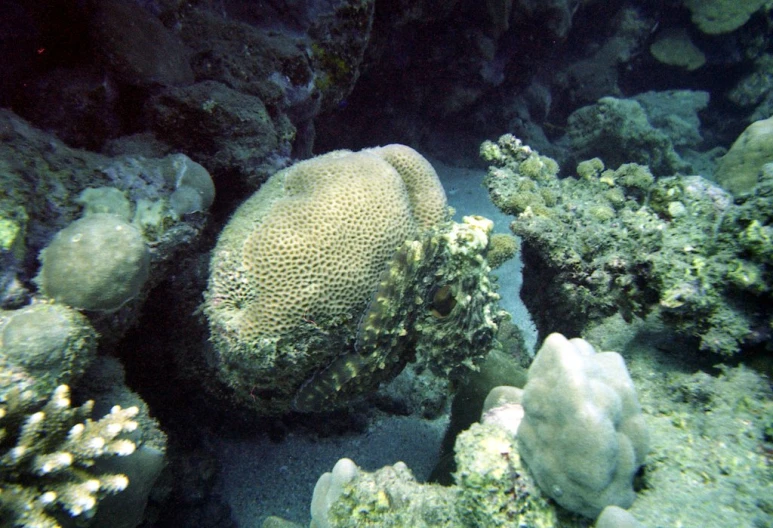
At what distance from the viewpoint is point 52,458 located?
208cm

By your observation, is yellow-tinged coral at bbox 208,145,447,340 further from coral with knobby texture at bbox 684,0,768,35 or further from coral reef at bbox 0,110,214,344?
coral with knobby texture at bbox 684,0,768,35

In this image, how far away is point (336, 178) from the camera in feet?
10.1

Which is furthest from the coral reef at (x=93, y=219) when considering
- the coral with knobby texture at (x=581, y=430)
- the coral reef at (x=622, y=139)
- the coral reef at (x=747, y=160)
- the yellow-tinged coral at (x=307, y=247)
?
the coral reef at (x=622, y=139)

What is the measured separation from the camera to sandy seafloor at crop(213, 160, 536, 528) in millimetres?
3699

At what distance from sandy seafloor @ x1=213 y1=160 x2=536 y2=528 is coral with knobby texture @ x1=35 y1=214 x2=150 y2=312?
2.25 meters

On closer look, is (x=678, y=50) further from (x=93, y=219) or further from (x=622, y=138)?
(x=93, y=219)

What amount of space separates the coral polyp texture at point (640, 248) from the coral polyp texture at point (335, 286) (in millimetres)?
946

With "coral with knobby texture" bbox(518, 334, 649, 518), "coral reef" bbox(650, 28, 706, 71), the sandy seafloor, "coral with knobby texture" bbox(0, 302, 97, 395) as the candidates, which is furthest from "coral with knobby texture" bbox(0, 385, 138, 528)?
"coral reef" bbox(650, 28, 706, 71)

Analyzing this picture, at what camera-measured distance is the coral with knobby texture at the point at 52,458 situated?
1.99 meters

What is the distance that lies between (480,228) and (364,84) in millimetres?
6812

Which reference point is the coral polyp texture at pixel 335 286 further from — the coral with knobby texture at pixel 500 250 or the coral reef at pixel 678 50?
the coral reef at pixel 678 50

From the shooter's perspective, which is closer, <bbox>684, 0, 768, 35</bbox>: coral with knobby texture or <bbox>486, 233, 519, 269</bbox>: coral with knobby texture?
<bbox>486, 233, 519, 269</bbox>: coral with knobby texture

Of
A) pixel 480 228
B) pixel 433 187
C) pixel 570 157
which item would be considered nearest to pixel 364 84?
pixel 570 157

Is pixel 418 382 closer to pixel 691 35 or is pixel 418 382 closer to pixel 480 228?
pixel 480 228
